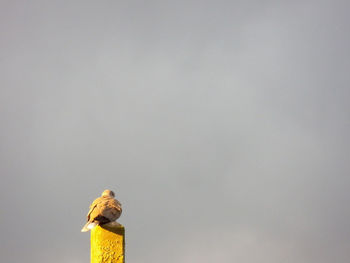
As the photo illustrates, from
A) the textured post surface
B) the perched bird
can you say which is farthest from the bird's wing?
the textured post surface

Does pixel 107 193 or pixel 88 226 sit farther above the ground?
pixel 107 193

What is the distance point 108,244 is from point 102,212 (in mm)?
807

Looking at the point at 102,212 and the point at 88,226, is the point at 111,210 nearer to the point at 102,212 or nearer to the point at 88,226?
the point at 102,212

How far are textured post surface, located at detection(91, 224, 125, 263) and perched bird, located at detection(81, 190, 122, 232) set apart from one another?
0.16 m

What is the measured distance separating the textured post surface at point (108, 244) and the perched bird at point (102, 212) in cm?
16

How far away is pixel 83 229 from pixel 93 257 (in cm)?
73

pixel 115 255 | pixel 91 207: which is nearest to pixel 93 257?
pixel 115 255

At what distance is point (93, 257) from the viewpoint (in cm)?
842

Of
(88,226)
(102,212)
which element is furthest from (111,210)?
(88,226)

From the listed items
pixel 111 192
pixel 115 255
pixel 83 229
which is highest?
pixel 111 192

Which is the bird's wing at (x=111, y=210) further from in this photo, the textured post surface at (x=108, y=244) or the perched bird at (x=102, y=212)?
the textured post surface at (x=108, y=244)

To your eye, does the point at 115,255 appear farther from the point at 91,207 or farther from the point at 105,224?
the point at 91,207

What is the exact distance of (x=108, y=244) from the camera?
8.35m

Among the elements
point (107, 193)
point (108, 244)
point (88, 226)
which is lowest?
point (108, 244)
